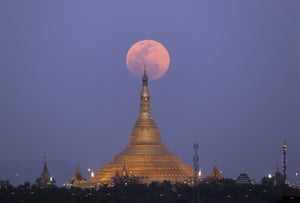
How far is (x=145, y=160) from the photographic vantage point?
16000cm

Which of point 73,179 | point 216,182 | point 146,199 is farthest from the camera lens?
point 73,179

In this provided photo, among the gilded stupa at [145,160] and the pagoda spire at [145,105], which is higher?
the pagoda spire at [145,105]

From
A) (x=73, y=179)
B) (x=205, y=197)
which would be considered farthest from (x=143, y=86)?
(x=205, y=197)

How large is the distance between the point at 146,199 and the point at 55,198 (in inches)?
428

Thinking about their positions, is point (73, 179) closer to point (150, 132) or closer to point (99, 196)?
point (150, 132)

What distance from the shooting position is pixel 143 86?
534ft

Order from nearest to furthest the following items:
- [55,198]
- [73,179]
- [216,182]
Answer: [55,198], [216,182], [73,179]

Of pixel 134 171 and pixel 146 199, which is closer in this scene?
pixel 146 199

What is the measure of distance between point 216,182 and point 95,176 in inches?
616

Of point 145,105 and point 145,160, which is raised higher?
point 145,105

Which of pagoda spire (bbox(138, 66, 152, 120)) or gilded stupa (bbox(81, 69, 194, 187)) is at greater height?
pagoda spire (bbox(138, 66, 152, 120))

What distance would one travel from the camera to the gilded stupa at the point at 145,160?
15838 centimetres

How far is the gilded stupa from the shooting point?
158m

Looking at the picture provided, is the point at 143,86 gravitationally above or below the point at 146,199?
above
